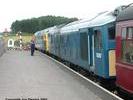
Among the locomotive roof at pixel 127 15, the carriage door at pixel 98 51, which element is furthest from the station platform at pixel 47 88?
the locomotive roof at pixel 127 15

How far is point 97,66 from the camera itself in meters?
18.6

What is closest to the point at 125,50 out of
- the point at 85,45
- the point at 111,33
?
the point at 111,33

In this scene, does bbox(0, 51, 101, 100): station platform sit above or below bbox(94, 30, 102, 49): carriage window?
below

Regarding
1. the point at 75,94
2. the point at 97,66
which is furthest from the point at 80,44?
the point at 75,94

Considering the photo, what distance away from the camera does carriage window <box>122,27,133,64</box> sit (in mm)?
13700

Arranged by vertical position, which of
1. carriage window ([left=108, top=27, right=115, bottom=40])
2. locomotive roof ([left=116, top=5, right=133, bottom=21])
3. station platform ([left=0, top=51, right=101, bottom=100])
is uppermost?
locomotive roof ([left=116, top=5, right=133, bottom=21])

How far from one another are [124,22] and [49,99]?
3.17m

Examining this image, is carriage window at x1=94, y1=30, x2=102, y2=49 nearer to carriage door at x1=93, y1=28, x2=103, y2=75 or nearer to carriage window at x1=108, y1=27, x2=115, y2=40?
carriage door at x1=93, y1=28, x2=103, y2=75

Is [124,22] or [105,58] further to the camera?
[105,58]

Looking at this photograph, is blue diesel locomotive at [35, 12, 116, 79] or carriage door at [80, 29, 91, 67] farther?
carriage door at [80, 29, 91, 67]

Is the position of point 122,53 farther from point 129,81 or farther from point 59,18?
point 59,18

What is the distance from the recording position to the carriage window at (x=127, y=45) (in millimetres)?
13700

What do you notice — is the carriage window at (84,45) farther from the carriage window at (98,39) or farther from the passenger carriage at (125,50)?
the passenger carriage at (125,50)

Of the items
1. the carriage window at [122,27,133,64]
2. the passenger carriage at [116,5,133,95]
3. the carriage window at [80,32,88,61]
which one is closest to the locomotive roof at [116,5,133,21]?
the passenger carriage at [116,5,133,95]
